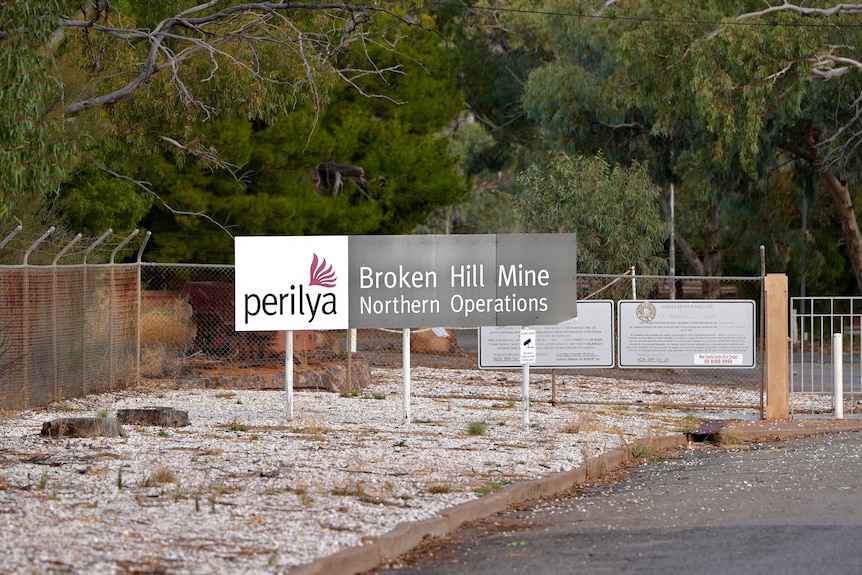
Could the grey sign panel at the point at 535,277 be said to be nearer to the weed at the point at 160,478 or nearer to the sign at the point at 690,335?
the sign at the point at 690,335

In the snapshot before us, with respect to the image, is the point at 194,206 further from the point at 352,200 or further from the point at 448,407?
the point at 448,407

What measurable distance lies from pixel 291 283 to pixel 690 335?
5944 millimetres

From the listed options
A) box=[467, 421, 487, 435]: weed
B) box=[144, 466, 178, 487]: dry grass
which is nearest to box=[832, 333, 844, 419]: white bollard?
box=[467, 421, 487, 435]: weed

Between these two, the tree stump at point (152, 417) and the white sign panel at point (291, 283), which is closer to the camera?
the tree stump at point (152, 417)

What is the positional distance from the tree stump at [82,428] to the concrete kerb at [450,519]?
465cm

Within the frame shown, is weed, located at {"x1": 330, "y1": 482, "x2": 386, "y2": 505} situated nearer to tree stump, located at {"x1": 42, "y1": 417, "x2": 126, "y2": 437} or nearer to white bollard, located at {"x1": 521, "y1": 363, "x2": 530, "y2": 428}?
tree stump, located at {"x1": 42, "y1": 417, "x2": 126, "y2": 437}

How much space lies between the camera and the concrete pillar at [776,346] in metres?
17.0

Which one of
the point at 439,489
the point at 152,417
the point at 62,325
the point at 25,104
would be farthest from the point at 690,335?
the point at 25,104

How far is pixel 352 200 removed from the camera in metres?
39.4

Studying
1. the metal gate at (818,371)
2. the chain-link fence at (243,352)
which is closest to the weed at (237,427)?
the chain-link fence at (243,352)

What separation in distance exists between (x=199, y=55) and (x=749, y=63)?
56.5 ft

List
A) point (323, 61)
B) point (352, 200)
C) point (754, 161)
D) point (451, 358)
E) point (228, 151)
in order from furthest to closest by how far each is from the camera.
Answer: point (352, 200) < point (754, 161) < point (228, 151) < point (451, 358) < point (323, 61)

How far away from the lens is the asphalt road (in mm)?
8023

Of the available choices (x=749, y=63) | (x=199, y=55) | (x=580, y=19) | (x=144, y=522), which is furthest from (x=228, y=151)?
(x=144, y=522)
